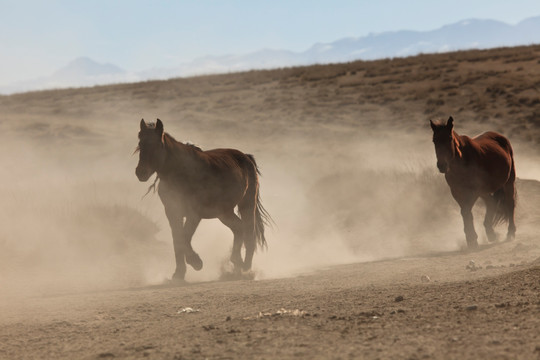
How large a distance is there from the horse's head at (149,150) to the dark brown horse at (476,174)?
4624mm

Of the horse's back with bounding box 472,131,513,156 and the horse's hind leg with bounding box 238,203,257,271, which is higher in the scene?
the horse's back with bounding box 472,131,513,156

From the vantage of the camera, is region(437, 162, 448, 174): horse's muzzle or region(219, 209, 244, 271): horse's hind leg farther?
region(437, 162, 448, 174): horse's muzzle

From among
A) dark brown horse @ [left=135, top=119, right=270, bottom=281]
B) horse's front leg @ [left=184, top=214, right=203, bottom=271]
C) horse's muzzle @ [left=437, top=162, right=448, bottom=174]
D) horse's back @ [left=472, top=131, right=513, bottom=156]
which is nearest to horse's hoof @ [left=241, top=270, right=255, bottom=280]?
dark brown horse @ [left=135, top=119, right=270, bottom=281]

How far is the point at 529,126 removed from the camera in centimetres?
2873

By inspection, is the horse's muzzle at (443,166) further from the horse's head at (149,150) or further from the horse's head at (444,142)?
the horse's head at (149,150)

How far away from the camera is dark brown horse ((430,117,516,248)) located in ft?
39.3

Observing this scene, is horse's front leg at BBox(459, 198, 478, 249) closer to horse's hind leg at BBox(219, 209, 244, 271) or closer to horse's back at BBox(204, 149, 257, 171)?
horse's back at BBox(204, 149, 257, 171)

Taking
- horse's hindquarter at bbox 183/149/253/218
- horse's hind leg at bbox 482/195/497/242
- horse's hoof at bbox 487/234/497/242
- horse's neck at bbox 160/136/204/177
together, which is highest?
horse's neck at bbox 160/136/204/177

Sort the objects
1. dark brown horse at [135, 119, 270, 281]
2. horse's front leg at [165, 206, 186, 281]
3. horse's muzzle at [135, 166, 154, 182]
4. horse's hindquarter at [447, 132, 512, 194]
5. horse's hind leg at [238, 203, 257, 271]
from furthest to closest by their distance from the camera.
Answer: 1. horse's hindquarter at [447, 132, 512, 194]
2. horse's hind leg at [238, 203, 257, 271]
3. horse's front leg at [165, 206, 186, 281]
4. dark brown horse at [135, 119, 270, 281]
5. horse's muzzle at [135, 166, 154, 182]

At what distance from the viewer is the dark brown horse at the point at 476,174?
39.3 ft

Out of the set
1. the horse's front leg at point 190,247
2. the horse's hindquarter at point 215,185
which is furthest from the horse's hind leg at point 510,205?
the horse's front leg at point 190,247

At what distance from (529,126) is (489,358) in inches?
1013

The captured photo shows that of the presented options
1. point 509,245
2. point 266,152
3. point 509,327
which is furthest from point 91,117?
point 509,327

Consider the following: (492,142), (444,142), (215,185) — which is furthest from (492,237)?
(215,185)
